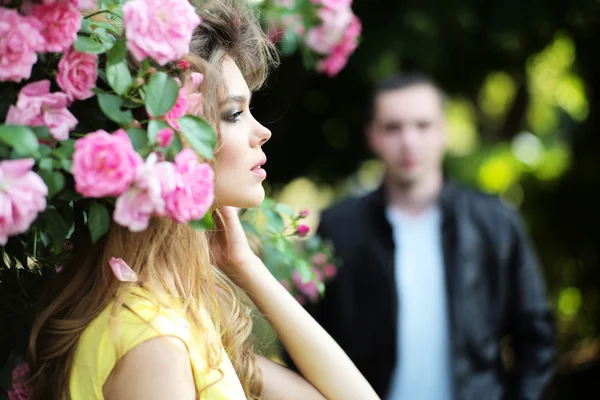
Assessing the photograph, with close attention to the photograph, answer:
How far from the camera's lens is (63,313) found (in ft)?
5.76

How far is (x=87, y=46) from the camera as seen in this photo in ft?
4.88

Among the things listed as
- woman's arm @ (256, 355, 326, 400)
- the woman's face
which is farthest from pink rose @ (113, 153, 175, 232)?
woman's arm @ (256, 355, 326, 400)

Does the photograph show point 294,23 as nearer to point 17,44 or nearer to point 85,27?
point 85,27

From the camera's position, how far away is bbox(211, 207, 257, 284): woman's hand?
2.06 meters

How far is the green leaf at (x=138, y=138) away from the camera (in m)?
1.44

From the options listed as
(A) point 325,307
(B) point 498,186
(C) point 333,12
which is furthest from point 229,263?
(B) point 498,186

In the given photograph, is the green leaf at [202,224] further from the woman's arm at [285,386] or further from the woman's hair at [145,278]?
the woman's arm at [285,386]

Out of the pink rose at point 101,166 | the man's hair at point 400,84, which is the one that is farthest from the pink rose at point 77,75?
the man's hair at point 400,84

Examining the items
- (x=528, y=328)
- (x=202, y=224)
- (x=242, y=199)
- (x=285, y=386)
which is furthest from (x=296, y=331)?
(x=528, y=328)

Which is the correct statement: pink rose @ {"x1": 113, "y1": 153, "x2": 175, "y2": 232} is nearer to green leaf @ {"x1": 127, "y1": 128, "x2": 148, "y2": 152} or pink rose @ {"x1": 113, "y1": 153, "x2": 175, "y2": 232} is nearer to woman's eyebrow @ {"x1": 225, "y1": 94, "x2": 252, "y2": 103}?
green leaf @ {"x1": 127, "y1": 128, "x2": 148, "y2": 152}

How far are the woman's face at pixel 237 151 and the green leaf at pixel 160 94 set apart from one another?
1.03ft

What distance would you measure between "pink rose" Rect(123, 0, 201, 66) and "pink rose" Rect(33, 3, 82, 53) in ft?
0.30

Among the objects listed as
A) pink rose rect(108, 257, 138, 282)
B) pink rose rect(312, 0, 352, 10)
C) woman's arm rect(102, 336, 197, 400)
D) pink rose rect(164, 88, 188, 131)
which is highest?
pink rose rect(164, 88, 188, 131)

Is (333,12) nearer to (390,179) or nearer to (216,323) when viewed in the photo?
(390,179)
